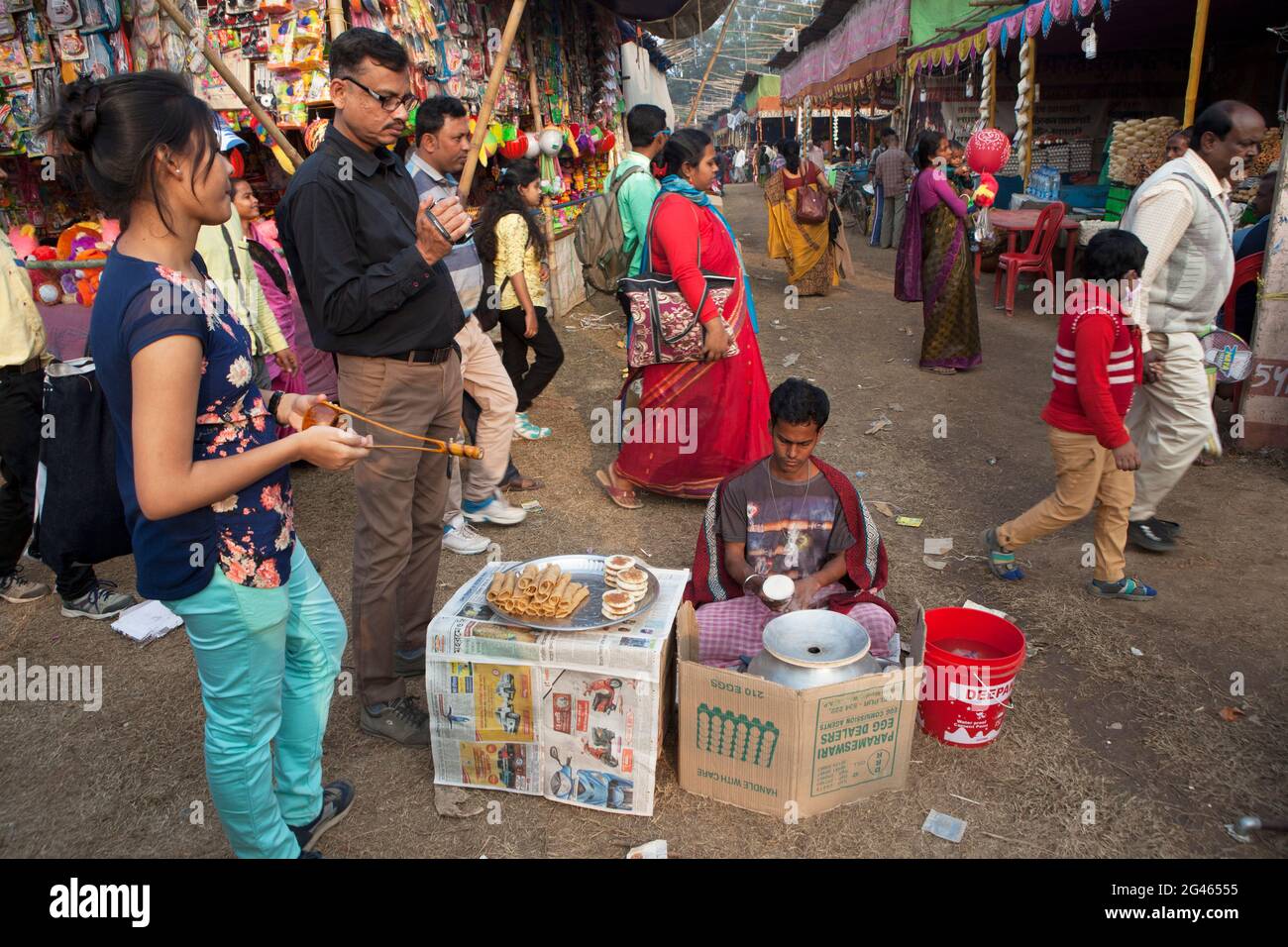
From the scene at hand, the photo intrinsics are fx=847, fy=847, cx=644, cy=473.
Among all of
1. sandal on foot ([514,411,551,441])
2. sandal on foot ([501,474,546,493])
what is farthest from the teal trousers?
sandal on foot ([514,411,551,441])

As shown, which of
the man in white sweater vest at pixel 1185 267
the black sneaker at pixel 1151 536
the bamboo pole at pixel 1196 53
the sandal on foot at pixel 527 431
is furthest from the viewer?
the bamboo pole at pixel 1196 53

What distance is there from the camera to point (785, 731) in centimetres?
238

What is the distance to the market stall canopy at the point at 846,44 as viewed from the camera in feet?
49.9

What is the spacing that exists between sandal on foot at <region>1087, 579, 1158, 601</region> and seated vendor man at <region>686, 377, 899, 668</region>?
50.5 inches

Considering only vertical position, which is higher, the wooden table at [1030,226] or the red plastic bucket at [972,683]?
the wooden table at [1030,226]

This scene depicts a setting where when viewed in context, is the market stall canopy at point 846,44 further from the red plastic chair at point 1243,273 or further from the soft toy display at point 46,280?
the soft toy display at point 46,280

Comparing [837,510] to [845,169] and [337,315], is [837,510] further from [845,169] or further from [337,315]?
[845,169]

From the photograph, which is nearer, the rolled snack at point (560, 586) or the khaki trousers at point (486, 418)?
the rolled snack at point (560, 586)

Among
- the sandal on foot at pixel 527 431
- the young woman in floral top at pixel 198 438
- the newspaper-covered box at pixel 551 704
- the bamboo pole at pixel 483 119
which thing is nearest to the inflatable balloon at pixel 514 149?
the sandal on foot at pixel 527 431

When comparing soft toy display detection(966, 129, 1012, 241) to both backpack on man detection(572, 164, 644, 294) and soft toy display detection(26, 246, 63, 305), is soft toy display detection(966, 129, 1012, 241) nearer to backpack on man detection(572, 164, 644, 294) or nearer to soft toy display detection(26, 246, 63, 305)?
backpack on man detection(572, 164, 644, 294)

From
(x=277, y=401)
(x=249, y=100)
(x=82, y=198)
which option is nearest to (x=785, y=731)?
(x=277, y=401)

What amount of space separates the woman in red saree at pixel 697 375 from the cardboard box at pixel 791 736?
2.00 meters

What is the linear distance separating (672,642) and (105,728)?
218cm

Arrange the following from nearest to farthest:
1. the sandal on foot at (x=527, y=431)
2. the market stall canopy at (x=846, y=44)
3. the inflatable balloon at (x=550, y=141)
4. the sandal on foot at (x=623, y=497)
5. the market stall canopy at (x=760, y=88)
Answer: the sandal on foot at (x=623, y=497) → the sandal on foot at (x=527, y=431) → the inflatable balloon at (x=550, y=141) → the market stall canopy at (x=846, y=44) → the market stall canopy at (x=760, y=88)
